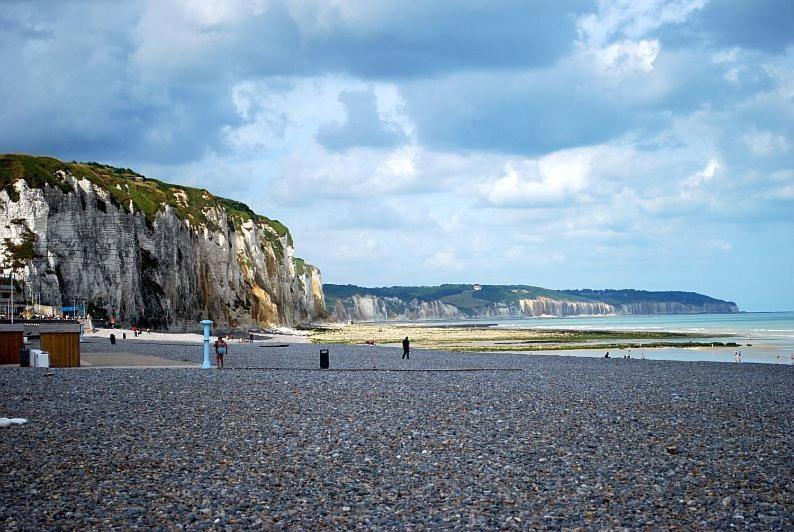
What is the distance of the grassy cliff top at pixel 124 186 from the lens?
7825cm

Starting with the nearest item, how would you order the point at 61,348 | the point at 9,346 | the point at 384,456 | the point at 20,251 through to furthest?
the point at 384,456
the point at 61,348
the point at 9,346
the point at 20,251

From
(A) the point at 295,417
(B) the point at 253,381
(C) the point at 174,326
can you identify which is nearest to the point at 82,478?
(A) the point at 295,417

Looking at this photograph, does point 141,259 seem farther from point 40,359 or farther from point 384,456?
point 384,456

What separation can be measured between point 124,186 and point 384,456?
9452cm

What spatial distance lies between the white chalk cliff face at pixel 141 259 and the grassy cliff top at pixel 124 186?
1.57 ft

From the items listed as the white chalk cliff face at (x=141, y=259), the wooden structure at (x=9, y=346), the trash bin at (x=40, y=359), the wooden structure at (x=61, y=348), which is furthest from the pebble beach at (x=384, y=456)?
the white chalk cliff face at (x=141, y=259)

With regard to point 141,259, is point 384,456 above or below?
below

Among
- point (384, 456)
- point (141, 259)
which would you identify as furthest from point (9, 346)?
point (141, 259)

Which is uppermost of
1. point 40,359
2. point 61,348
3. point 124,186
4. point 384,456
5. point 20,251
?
point 124,186

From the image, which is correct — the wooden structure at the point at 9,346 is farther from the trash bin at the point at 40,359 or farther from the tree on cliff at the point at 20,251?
the tree on cliff at the point at 20,251

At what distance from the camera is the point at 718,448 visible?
48.5ft

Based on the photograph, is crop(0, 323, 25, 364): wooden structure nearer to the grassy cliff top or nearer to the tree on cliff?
the tree on cliff

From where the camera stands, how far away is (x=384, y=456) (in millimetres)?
13734

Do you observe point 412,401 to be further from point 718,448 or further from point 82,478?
point 82,478
